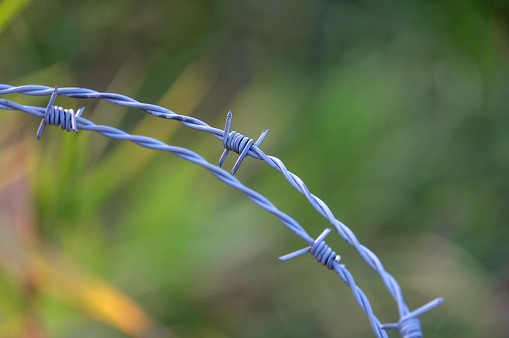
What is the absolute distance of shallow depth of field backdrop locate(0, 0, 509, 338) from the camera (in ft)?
5.09

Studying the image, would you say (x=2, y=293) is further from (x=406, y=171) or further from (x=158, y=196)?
(x=406, y=171)

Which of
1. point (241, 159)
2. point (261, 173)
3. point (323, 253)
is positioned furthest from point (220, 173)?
point (261, 173)

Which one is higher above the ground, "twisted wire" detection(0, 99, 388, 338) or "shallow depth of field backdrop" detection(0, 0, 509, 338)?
"shallow depth of field backdrop" detection(0, 0, 509, 338)

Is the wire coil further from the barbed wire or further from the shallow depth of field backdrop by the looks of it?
the shallow depth of field backdrop

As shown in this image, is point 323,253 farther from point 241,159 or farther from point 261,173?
point 261,173

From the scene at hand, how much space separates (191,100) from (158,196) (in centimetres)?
55

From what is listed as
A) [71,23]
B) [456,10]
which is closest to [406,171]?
Answer: [456,10]

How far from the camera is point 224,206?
72.6 inches

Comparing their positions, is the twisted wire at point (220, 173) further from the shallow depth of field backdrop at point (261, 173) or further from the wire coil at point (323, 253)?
the shallow depth of field backdrop at point (261, 173)

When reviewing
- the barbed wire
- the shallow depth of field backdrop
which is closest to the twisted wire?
the barbed wire

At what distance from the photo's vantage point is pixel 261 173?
194 cm

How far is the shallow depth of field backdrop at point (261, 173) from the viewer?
1551mm

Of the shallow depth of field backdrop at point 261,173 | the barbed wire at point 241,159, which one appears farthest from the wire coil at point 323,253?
the shallow depth of field backdrop at point 261,173

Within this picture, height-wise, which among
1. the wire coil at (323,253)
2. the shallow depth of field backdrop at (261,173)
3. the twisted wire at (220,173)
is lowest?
the wire coil at (323,253)
